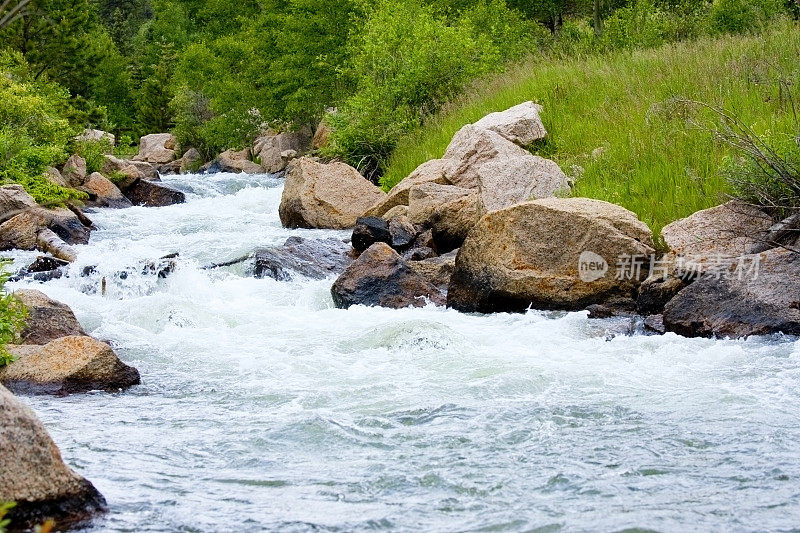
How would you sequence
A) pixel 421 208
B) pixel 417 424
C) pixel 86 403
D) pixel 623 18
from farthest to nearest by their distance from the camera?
pixel 623 18, pixel 421 208, pixel 86 403, pixel 417 424

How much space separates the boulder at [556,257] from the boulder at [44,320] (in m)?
4.04

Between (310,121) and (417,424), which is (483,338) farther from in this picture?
(310,121)

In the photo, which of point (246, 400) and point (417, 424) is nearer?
point (417, 424)

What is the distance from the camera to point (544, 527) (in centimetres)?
415

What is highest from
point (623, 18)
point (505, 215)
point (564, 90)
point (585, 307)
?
point (623, 18)

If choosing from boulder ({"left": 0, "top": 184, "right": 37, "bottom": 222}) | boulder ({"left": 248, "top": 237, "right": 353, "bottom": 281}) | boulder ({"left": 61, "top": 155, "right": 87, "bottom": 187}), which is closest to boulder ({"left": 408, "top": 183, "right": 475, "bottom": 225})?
boulder ({"left": 248, "top": 237, "right": 353, "bottom": 281})

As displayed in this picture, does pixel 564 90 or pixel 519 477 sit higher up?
pixel 564 90

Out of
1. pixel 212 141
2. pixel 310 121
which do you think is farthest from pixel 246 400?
pixel 212 141

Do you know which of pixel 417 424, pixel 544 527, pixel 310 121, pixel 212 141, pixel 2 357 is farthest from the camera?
pixel 212 141

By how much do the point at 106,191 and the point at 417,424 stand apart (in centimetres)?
1486

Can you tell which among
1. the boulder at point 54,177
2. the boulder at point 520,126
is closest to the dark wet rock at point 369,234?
the boulder at point 520,126

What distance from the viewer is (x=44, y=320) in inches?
322

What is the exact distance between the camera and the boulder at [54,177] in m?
17.1

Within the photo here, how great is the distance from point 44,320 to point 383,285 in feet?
11.9
